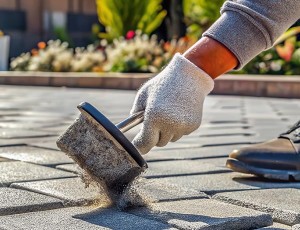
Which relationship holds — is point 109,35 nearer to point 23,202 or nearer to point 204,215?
point 23,202

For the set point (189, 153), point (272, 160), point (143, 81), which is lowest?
point (143, 81)

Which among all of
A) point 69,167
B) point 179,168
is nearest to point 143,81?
point 179,168

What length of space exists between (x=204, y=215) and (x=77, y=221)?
1.06 ft

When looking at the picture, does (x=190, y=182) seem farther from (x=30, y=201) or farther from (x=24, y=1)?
(x=24, y=1)

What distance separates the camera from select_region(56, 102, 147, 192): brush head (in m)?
2.04

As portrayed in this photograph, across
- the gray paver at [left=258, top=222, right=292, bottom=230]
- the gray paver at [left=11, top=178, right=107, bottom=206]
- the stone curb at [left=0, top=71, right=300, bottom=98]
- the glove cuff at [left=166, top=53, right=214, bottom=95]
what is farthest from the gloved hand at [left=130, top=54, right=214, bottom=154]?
the stone curb at [left=0, top=71, right=300, bottom=98]

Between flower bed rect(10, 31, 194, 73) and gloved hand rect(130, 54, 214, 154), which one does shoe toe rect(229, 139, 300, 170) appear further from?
flower bed rect(10, 31, 194, 73)

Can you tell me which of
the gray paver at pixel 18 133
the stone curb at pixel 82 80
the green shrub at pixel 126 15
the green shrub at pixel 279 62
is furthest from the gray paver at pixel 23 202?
the green shrub at pixel 126 15

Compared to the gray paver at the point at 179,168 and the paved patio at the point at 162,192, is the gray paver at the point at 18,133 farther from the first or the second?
the gray paver at the point at 179,168

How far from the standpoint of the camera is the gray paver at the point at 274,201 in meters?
2.12

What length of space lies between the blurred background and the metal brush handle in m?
8.44

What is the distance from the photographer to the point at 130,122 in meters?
2.09

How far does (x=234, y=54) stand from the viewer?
2148 mm

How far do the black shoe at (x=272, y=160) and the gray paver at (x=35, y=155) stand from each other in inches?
25.9
